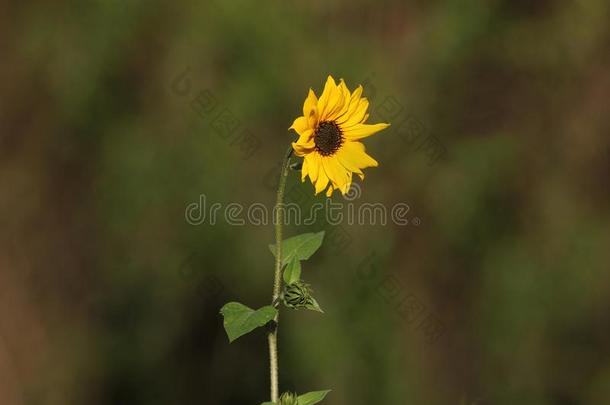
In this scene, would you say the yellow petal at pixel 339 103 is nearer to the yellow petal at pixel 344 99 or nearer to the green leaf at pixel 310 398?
the yellow petal at pixel 344 99

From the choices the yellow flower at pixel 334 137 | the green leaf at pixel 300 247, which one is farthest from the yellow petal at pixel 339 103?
the green leaf at pixel 300 247

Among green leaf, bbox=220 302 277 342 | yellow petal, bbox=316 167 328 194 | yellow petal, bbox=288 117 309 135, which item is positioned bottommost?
green leaf, bbox=220 302 277 342

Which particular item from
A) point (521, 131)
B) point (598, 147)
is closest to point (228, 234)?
point (521, 131)

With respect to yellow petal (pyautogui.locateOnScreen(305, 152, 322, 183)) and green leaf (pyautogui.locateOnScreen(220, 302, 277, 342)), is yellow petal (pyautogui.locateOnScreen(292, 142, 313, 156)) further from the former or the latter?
green leaf (pyautogui.locateOnScreen(220, 302, 277, 342))

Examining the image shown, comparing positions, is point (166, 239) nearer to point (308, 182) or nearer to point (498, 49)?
point (308, 182)
